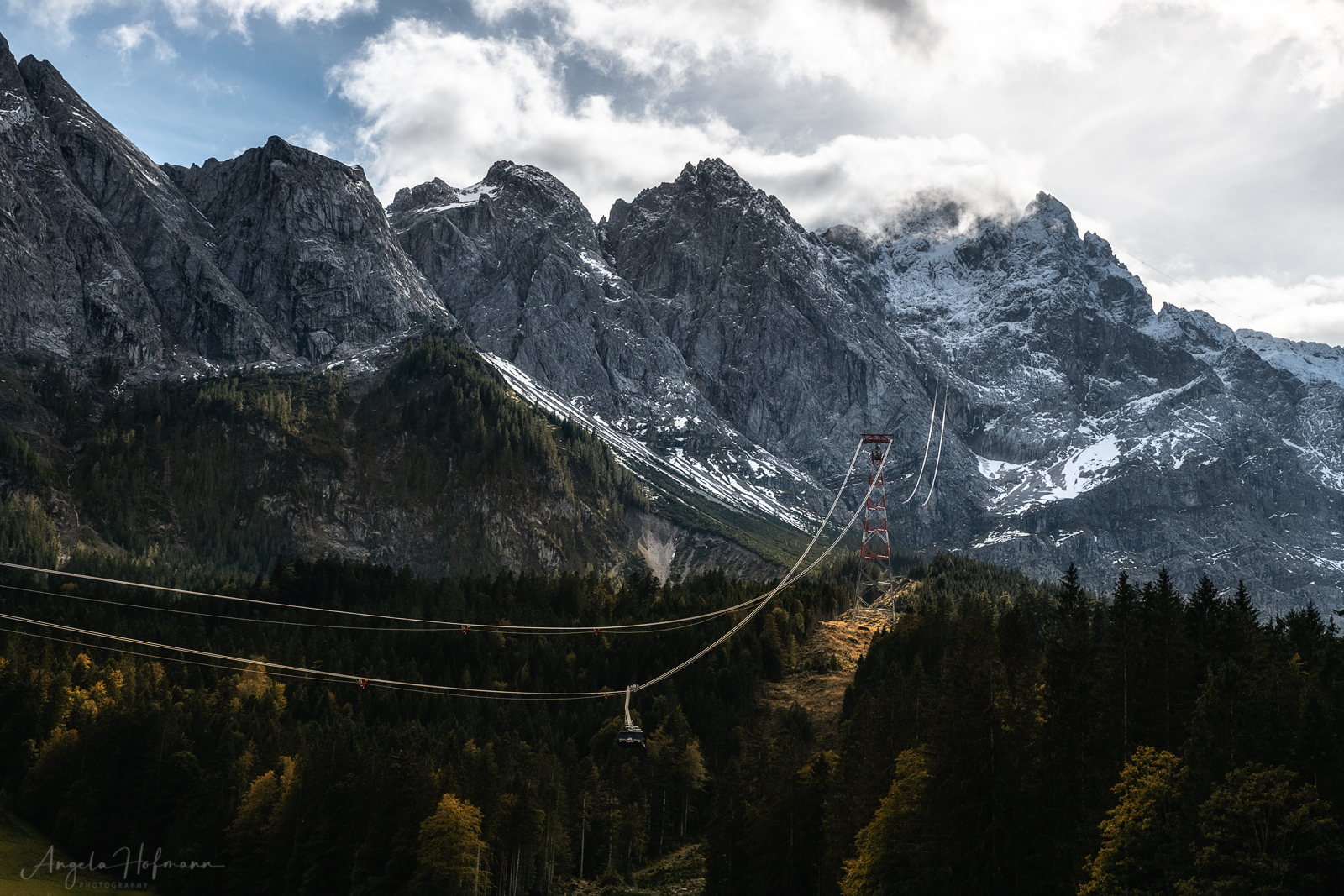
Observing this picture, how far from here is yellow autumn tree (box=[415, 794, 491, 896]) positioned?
10031cm

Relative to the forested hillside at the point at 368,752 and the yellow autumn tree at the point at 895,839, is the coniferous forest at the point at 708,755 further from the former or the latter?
the forested hillside at the point at 368,752

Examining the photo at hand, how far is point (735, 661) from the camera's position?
174 metres

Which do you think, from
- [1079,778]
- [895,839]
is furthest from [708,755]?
[1079,778]

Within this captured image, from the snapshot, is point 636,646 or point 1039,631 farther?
point 636,646

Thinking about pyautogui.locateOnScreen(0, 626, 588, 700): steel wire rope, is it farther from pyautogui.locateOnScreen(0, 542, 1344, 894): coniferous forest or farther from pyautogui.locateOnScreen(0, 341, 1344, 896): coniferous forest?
pyautogui.locateOnScreen(0, 542, 1344, 894): coniferous forest

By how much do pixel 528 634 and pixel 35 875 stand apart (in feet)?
276

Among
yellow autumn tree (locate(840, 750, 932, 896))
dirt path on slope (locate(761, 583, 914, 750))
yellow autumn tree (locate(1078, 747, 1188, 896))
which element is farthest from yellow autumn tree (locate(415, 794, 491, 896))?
dirt path on slope (locate(761, 583, 914, 750))

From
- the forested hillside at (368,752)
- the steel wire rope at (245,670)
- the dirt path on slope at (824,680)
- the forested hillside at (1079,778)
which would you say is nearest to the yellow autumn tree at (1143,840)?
the forested hillside at (1079,778)

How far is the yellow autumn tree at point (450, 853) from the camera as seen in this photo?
100312 millimetres

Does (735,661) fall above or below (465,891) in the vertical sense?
above

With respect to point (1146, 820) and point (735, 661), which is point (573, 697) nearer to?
point (735, 661)

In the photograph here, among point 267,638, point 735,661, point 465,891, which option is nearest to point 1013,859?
point 465,891

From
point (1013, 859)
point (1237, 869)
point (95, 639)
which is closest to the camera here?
point (1237, 869)

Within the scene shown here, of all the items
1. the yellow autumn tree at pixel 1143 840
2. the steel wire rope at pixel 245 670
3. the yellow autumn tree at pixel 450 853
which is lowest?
the yellow autumn tree at pixel 450 853
